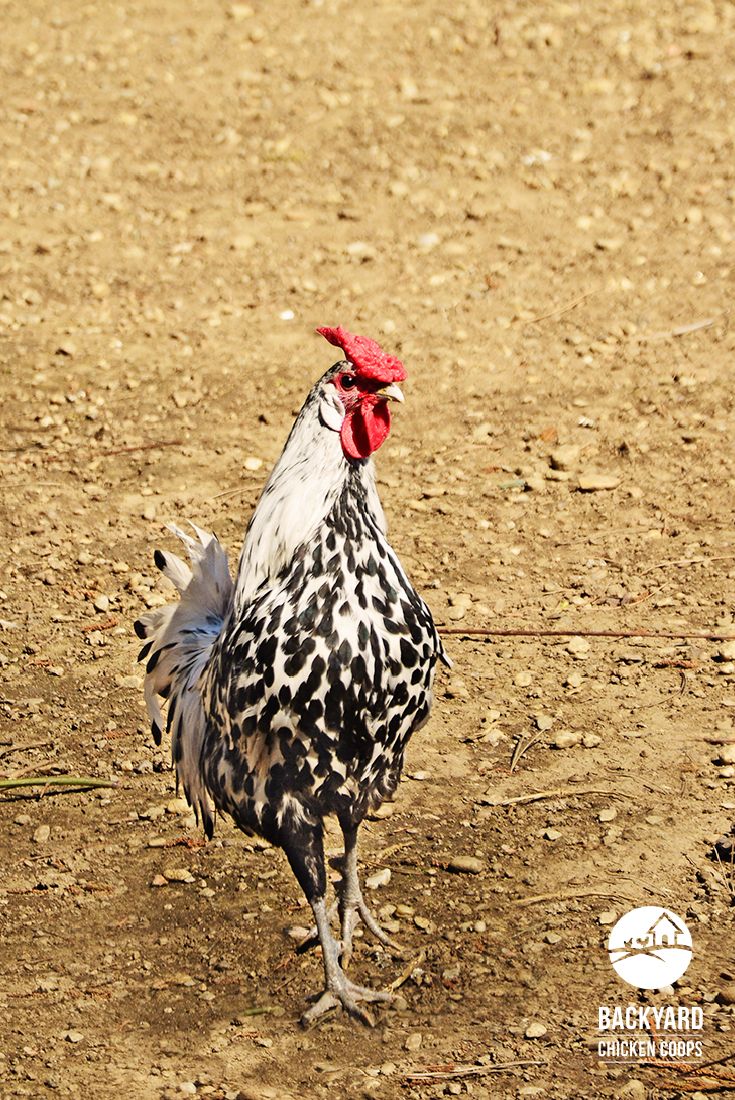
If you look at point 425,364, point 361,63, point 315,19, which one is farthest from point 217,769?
point 315,19

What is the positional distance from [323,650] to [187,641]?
1090 millimetres

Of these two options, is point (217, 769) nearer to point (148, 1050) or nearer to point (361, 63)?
point (148, 1050)

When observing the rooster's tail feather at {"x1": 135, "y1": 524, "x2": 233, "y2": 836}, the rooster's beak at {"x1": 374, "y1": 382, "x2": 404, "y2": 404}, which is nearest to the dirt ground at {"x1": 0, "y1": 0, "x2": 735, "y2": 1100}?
the rooster's tail feather at {"x1": 135, "y1": 524, "x2": 233, "y2": 836}

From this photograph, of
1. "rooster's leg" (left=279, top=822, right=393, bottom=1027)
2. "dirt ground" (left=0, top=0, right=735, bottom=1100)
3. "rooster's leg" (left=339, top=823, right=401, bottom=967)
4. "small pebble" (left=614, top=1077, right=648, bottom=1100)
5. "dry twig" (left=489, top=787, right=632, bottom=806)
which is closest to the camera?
"small pebble" (left=614, top=1077, right=648, bottom=1100)

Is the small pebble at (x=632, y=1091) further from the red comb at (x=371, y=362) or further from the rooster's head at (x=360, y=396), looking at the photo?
the red comb at (x=371, y=362)

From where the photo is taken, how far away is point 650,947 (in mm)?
4223

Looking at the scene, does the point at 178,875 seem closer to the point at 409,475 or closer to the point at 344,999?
the point at 344,999

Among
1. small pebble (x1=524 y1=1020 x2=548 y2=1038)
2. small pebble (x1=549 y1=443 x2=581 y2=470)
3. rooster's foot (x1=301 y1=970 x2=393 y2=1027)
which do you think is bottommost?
rooster's foot (x1=301 y1=970 x2=393 y2=1027)

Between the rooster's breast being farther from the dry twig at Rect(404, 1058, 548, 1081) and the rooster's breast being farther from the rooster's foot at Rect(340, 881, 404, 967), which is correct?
the dry twig at Rect(404, 1058, 548, 1081)

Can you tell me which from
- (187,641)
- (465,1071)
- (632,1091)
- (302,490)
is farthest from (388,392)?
(632,1091)

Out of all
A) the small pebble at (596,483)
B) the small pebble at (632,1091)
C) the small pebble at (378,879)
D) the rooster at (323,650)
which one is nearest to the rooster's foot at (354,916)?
the small pebble at (378,879)

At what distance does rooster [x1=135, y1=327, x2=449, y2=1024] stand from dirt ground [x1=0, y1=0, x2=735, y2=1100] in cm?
52

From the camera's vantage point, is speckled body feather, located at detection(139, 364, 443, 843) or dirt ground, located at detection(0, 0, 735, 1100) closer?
speckled body feather, located at detection(139, 364, 443, 843)

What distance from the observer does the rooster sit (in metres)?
3.85
